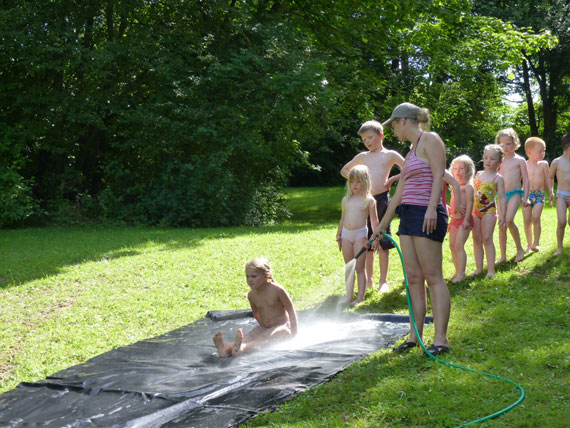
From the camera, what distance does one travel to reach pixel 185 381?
4.28 m

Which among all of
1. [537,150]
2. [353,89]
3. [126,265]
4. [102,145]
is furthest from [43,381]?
[353,89]

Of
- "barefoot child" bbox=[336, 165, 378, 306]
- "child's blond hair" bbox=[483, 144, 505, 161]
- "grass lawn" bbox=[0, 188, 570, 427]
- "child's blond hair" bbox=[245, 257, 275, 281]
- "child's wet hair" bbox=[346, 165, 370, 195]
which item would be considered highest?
"child's blond hair" bbox=[483, 144, 505, 161]

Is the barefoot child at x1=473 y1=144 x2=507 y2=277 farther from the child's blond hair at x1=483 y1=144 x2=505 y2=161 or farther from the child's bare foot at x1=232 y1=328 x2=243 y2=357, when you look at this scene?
the child's bare foot at x1=232 y1=328 x2=243 y2=357

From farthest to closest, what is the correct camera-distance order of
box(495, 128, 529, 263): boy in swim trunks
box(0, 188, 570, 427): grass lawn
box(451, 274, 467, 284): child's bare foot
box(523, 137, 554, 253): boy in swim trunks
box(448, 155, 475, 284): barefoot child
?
box(523, 137, 554, 253): boy in swim trunks < box(495, 128, 529, 263): boy in swim trunks < box(451, 274, 467, 284): child's bare foot < box(448, 155, 475, 284): barefoot child < box(0, 188, 570, 427): grass lawn

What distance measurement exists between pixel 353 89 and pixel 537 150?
10.1 metres

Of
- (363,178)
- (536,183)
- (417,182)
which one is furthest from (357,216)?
(536,183)

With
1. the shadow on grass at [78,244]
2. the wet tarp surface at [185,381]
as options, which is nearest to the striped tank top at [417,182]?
the wet tarp surface at [185,381]

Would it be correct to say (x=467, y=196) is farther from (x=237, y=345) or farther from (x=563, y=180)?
(x=237, y=345)

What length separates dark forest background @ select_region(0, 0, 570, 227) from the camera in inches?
581

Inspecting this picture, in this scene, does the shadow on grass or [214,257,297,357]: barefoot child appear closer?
[214,257,297,357]: barefoot child

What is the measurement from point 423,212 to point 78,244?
8.88 meters

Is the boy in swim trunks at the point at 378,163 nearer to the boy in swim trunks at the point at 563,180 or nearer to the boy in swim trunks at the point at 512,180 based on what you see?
the boy in swim trunks at the point at 512,180

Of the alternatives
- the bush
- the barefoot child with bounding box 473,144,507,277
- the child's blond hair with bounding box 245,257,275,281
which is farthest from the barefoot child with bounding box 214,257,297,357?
the bush

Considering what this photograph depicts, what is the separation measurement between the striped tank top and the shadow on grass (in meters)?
6.18
